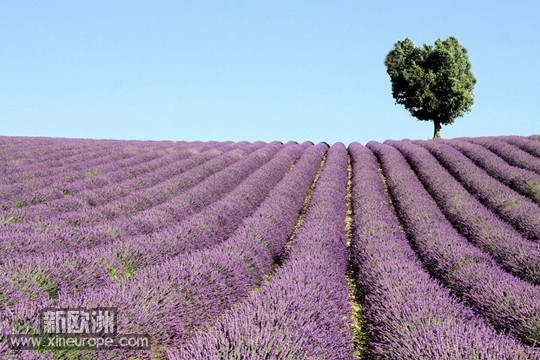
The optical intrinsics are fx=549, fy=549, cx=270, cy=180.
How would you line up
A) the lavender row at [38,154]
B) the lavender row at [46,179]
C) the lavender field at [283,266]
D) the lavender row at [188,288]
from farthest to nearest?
1. the lavender row at [38,154]
2. the lavender row at [46,179]
3. the lavender row at [188,288]
4. the lavender field at [283,266]

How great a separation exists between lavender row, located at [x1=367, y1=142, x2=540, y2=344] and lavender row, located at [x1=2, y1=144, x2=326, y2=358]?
7.50 feet

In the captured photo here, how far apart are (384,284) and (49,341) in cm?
336

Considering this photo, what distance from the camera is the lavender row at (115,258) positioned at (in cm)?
516

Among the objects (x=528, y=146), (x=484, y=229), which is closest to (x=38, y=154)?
(x=484, y=229)

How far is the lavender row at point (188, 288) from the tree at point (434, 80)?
31202mm

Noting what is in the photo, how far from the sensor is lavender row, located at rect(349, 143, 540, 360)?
3.68 meters

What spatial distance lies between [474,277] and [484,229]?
110 inches

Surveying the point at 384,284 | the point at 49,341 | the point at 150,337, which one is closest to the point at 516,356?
the point at 384,284

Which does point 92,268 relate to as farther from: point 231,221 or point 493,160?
point 493,160

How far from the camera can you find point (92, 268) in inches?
232

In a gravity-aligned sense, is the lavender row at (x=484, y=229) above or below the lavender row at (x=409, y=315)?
above

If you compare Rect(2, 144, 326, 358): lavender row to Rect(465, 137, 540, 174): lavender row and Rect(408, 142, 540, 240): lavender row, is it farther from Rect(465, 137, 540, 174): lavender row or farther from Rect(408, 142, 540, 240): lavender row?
Rect(465, 137, 540, 174): lavender row

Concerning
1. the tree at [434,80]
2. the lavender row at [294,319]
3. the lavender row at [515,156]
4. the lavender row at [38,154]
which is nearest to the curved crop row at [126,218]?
the lavender row at [294,319]

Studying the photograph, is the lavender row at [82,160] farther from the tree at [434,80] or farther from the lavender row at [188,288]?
the tree at [434,80]
